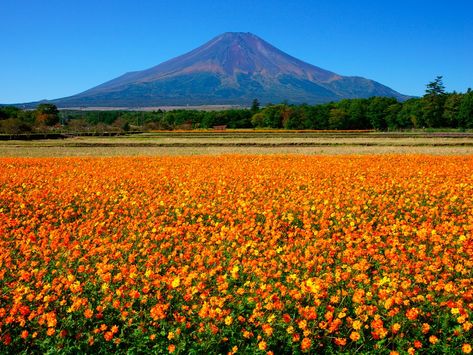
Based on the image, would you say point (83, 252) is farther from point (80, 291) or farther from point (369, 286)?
point (369, 286)

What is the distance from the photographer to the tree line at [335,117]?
97.7m

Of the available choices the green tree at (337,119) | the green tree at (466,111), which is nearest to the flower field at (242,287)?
the green tree at (466,111)

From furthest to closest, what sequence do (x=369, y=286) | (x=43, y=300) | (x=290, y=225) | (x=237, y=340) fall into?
(x=290, y=225)
(x=369, y=286)
(x=43, y=300)
(x=237, y=340)

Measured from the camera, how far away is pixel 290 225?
9.15 m

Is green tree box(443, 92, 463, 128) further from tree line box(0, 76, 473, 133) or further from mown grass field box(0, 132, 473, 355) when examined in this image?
mown grass field box(0, 132, 473, 355)

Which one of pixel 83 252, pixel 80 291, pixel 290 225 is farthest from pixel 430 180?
pixel 80 291

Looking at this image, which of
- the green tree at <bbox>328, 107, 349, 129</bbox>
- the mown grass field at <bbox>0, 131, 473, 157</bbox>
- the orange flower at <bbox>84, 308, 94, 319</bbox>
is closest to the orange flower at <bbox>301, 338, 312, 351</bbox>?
the orange flower at <bbox>84, 308, 94, 319</bbox>

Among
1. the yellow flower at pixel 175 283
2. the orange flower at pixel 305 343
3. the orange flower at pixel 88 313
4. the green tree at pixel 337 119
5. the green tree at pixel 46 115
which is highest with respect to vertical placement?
the green tree at pixel 46 115

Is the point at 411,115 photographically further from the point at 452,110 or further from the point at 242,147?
the point at 242,147

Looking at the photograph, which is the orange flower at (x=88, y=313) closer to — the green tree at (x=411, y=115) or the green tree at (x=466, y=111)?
the green tree at (x=466, y=111)

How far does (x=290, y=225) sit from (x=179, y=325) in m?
4.76

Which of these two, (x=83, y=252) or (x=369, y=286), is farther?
(x=83, y=252)

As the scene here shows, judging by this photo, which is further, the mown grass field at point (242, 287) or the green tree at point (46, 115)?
the green tree at point (46, 115)

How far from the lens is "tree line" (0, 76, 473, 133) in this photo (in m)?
97.7
